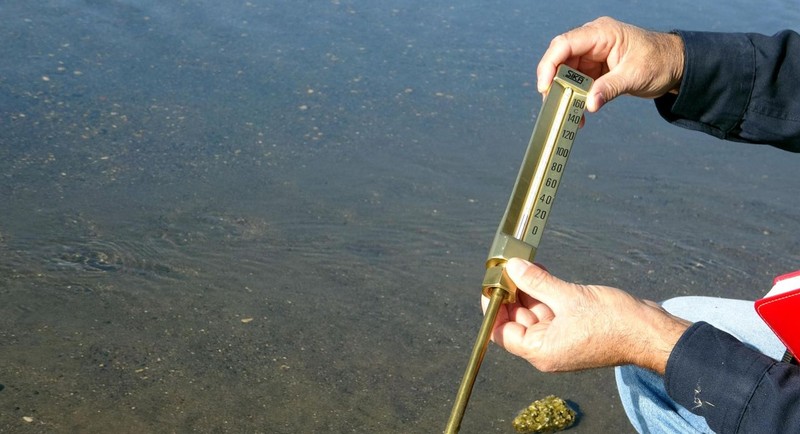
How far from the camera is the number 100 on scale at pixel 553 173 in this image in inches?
93.0

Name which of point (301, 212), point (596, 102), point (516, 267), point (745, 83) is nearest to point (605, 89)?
point (596, 102)

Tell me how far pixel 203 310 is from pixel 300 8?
3.24 m

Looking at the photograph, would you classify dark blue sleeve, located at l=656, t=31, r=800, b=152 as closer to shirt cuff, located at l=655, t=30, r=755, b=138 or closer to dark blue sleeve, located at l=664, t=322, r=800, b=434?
shirt cuff, located at l=655, t=30, r=755, b=138

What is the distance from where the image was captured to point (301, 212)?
14.3 feet

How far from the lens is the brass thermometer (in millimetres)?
2281

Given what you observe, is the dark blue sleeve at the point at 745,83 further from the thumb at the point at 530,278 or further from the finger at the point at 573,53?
the thumb at the point at 530,278

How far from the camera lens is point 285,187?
453 centimetres

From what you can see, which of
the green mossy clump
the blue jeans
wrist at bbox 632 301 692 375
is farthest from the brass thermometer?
the green mossy clump

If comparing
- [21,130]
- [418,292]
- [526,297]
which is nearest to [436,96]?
[418,292]

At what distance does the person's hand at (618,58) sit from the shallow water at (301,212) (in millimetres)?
1283

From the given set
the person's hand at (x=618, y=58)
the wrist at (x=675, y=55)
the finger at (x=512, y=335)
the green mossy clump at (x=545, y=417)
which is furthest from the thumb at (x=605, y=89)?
the green mossy clump at (x=545, y=417)

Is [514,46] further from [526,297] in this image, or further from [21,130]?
[526,297]

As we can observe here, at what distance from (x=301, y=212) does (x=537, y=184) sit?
6.92ft

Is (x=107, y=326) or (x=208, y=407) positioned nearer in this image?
(x=208, y=407)
